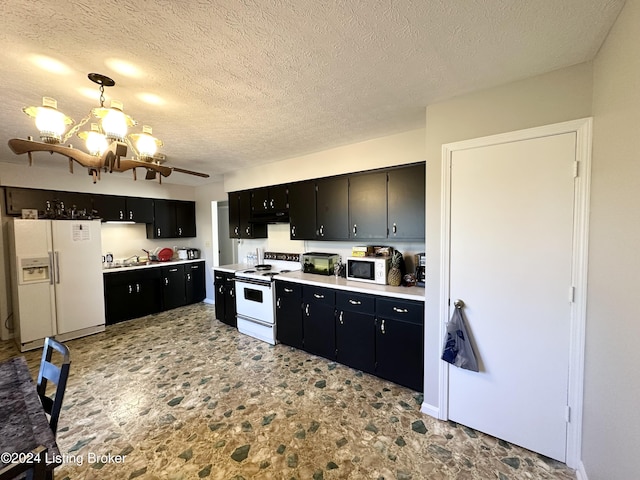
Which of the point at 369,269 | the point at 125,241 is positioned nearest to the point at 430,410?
the point at 369,269

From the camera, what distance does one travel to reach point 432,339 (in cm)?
221

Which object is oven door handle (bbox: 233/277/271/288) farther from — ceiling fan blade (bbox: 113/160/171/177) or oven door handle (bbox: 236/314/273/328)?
ceiling fan blade (bbox: 113/160/171/177)

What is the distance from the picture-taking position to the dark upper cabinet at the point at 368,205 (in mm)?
2957

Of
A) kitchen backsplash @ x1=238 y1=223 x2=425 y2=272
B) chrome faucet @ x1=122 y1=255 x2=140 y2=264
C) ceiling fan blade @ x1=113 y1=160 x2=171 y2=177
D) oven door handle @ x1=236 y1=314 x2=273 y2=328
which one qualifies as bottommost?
oven door handle @ x1=236 y1=314 x2=273 y2=328

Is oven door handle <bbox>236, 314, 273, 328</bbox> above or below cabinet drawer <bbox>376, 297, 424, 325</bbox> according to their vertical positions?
below

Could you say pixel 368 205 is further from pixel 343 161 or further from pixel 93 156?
pixel 93 156

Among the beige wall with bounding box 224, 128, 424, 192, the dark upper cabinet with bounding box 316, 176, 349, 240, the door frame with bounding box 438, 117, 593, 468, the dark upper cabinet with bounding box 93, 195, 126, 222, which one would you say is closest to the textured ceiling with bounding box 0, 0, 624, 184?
the door frame with bounding box 438, 117, 593, 468

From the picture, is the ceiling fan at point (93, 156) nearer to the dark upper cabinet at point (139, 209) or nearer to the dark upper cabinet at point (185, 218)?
the dark upper cabinet at point (139, 209)

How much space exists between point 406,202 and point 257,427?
8.02ft

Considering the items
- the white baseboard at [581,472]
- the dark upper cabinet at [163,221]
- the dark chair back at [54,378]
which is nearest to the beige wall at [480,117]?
the white baseboard at [581,472]

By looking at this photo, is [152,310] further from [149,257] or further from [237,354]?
[237,354]

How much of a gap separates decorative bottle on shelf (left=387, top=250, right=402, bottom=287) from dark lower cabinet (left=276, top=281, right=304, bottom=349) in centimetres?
113

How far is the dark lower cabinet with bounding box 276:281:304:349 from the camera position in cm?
338

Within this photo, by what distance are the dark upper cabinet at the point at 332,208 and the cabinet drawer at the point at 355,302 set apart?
728 millimetres
